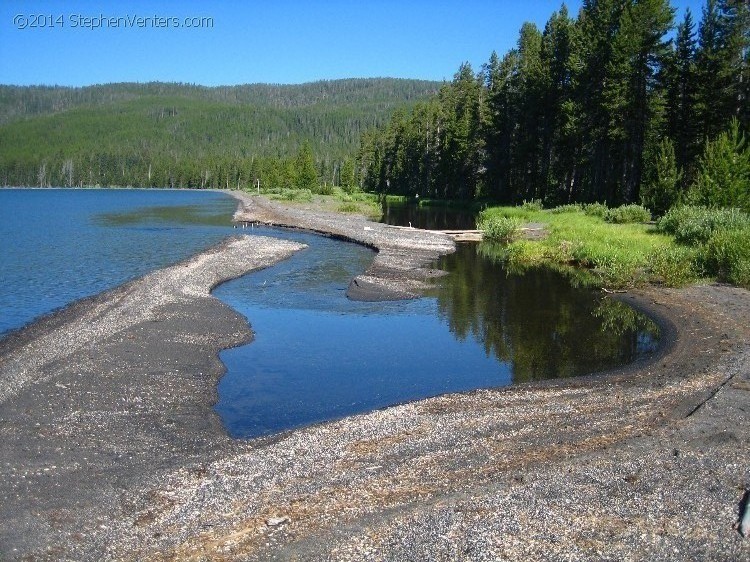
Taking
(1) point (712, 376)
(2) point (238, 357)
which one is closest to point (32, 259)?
(2) point (238, 357)

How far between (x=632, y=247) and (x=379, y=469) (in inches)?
898

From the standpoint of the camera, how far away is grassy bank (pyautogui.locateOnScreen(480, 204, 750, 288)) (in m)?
24.0

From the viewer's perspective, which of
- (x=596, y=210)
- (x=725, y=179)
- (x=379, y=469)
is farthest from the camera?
(x=596, y=210)

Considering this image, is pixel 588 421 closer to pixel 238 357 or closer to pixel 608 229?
pixel 238 357

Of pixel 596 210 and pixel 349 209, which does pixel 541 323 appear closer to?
pixel 596 210

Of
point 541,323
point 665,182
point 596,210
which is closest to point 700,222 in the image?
point 665,182

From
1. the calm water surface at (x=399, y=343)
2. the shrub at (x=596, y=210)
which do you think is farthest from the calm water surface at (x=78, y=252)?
the shrub at (x=596, y=210)

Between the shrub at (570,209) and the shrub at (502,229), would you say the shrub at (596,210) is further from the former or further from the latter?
the shrub at (502,229)

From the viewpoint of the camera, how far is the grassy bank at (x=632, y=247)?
24.0m

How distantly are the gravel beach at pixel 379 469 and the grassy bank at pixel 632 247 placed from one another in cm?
938

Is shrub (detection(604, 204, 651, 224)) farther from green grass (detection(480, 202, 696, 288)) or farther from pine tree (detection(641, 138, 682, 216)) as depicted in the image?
pine tree (detection(641, 138, 682, 216))

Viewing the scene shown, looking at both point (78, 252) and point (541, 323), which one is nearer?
point (541, 323)

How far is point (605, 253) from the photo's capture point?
28.5 m

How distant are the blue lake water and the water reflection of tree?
5cm
